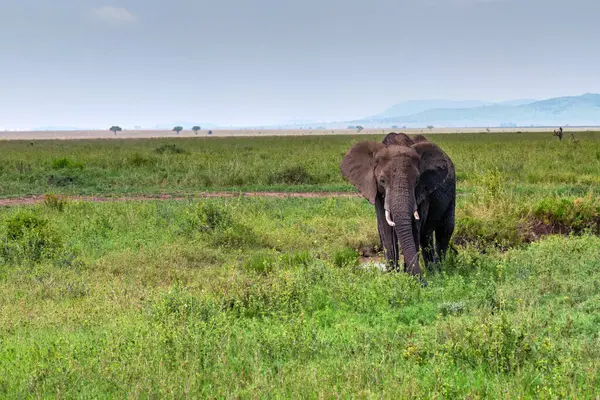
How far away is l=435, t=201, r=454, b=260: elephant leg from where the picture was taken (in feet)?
35.2

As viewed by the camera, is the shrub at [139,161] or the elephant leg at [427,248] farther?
the shrub at [139,161]

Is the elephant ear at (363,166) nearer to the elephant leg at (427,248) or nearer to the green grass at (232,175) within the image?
the elephant leg at (427,248)

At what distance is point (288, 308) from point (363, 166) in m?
3.07

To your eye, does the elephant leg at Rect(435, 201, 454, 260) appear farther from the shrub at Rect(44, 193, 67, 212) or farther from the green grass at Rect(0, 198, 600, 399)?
the shrub at Rect(44, 193, 67, 212)

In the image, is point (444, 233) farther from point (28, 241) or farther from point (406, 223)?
point (28, 241)

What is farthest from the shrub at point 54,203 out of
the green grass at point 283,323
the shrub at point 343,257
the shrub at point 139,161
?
the shrub at point 139,161

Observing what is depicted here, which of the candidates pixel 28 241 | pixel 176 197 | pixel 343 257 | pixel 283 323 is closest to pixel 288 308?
pixel 283 323

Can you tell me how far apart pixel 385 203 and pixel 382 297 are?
5.63ft

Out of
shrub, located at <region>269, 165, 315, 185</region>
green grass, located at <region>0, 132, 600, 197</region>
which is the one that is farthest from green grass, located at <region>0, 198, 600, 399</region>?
shrub, located at <region>269, 165, 315, 185</region>

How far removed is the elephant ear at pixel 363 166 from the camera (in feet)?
31.9

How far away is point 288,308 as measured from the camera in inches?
311

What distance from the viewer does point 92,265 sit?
1095 centimetres

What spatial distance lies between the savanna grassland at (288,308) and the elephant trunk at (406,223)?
412mm

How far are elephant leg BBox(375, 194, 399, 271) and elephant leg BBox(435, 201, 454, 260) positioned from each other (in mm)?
1437
